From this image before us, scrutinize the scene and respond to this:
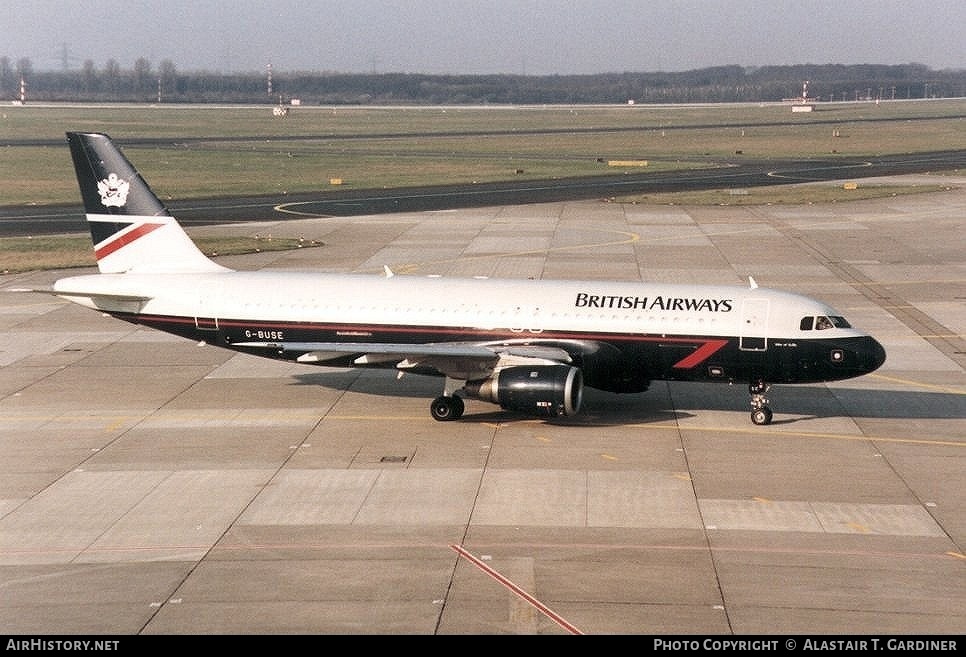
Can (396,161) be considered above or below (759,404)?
above

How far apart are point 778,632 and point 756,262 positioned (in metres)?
51.5

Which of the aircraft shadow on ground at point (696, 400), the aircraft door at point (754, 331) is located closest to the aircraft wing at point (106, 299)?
the aircraft shadow on ground at point (696, 400)

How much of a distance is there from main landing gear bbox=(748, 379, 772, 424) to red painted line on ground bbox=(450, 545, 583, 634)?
47.6ft

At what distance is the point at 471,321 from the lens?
3919 cm

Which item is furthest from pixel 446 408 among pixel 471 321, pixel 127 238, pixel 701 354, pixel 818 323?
pixel 127 238

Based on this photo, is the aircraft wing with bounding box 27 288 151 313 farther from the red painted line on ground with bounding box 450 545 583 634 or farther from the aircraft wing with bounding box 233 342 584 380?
the red painted line on ground with bounding box 450 545 583 634

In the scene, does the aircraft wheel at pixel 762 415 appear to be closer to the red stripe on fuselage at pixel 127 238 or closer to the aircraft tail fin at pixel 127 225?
the aircraft tail fin at pixel 127 225

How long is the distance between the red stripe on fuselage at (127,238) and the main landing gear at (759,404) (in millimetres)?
21914

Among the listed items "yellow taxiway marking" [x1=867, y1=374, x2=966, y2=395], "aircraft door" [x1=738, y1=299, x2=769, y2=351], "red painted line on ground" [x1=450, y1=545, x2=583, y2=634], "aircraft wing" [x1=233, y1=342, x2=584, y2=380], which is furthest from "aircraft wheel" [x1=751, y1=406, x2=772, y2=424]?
"red painted line on ground" [x1=450, y1=545, x2=583, y2=634]

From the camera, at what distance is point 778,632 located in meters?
Result: 22.4

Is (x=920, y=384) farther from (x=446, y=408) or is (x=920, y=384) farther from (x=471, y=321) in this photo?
(x=446, y=408)

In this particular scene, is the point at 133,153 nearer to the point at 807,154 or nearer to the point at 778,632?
the point at 807,154

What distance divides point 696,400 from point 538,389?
7773mm
